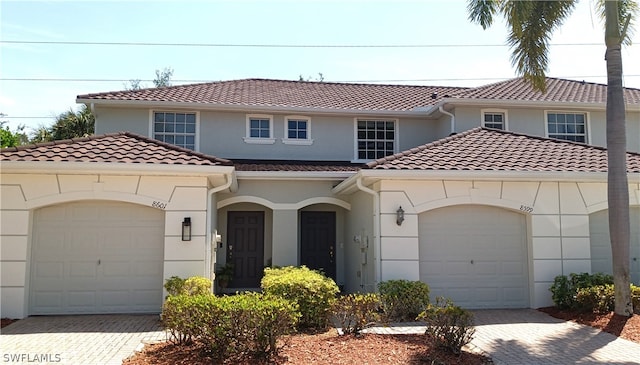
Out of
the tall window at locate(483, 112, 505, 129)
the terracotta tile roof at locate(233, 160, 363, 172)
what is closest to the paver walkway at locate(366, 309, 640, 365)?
the terracotta tile roof at locate(233, 160, 363, 172)

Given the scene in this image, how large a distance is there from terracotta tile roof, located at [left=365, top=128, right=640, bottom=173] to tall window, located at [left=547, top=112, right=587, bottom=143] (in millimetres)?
2890

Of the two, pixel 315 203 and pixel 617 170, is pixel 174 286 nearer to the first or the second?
pixel 315 203

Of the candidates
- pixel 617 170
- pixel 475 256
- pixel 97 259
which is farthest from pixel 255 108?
pixel 617 170

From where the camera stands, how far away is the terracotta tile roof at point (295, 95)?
15359mm

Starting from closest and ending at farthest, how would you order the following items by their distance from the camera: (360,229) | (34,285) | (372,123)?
1. (34,285)
2. (360,229)
3. (372,123)

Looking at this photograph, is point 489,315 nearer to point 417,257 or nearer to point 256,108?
point 417,257

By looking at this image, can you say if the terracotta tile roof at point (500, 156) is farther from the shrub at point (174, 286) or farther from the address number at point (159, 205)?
the shrub at point (174, 286)

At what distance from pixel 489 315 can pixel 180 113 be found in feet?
35.5

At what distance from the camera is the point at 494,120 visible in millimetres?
15586

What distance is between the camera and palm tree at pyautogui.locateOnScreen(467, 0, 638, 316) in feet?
31.0

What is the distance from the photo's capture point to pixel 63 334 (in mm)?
8312

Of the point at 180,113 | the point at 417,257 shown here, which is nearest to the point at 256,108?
the point at 180,113

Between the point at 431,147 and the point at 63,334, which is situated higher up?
the point at 431,147

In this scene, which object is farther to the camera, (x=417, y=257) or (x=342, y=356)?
(x=417, y=257)
